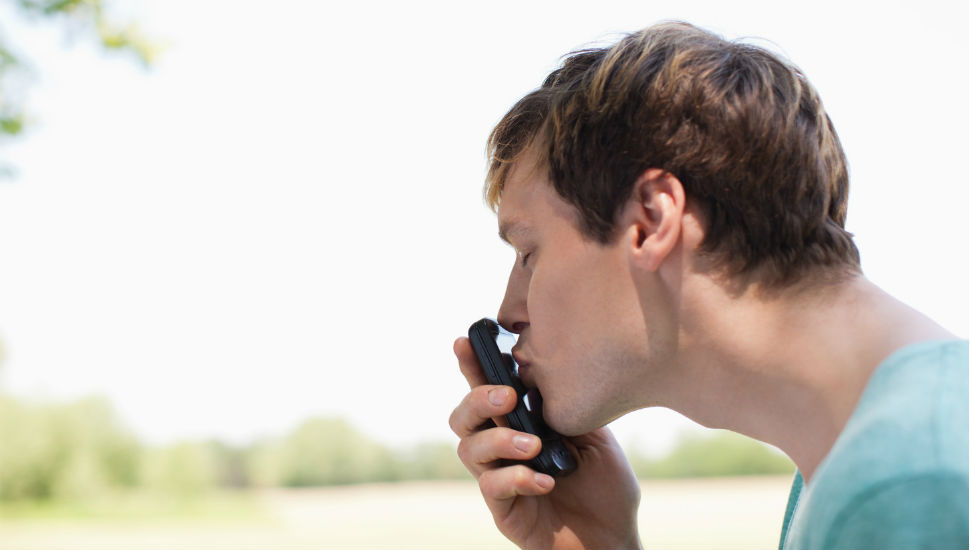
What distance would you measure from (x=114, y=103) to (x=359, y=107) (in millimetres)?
2465

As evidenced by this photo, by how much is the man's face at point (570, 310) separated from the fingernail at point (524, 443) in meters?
0.05

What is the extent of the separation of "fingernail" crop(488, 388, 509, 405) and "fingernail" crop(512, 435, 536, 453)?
0.06 metres

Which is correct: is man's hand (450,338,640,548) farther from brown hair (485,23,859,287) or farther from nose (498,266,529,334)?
brown hair (485,23,859,287)

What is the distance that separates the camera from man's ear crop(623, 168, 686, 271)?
3.39 ft

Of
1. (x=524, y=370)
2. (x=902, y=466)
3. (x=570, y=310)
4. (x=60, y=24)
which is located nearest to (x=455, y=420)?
(x=524, y=370)

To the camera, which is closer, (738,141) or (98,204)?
(738,141)

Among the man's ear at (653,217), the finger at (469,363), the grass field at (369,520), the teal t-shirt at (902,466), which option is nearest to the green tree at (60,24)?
the grass field at (369,520)

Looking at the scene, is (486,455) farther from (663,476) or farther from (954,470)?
(663,476)

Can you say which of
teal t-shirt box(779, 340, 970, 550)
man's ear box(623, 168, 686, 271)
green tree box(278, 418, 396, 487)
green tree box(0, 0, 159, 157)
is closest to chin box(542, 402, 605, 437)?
man's ear box(623, 168, 686, 271)

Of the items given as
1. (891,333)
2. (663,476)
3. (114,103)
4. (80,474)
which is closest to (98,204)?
(114,103)

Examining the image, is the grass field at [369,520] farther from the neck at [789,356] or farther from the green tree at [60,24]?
the neck at [789,356]

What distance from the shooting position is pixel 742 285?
1.04 meters

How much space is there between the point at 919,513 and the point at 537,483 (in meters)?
0.69

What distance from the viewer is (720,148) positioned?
3.44ft
